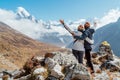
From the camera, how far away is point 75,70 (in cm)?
1902

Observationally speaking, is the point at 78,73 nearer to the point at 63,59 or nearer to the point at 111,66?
the point at 63,59

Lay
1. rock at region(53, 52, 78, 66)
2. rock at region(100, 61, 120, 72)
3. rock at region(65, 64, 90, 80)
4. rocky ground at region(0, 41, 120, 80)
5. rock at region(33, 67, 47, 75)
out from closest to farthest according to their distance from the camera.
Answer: rock at region(65, 64, 90, 80) → rocky ground at region(0, 41, 120, 80) → rock at region(33, 67, 47, 75) → rock at region(100, 61, 120, 72) → rock at region(53, 52, 78, 66)

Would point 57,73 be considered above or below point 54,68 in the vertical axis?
below

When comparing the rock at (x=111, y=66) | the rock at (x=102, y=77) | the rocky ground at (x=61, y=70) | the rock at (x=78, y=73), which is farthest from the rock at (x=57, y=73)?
the rock at (x=111, y=66)

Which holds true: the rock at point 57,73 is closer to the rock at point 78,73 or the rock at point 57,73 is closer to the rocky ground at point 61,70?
the rocky ground at point 61,70

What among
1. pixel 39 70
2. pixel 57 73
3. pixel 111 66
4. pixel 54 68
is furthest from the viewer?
pixel 111 66

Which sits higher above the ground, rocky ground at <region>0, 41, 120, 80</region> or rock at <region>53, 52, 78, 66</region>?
rock at <region>53, 52, 78, 66</region>

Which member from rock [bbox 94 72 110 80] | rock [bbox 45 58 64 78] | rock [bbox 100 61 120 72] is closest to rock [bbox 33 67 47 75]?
rock [bbox 45 58 64 78]

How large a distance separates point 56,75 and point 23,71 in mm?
4965

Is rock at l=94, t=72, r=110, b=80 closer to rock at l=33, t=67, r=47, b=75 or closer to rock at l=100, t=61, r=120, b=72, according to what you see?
rock at l=100, t=61, r=120, b=72

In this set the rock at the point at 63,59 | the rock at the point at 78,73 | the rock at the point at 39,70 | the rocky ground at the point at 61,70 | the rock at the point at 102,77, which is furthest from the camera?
the rock at the point at 63,59

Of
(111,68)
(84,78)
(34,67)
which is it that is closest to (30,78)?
(34,67)

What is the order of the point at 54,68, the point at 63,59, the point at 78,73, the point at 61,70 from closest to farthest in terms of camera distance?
the point at 78,73
the point at 54,68
the point at 61,70
the point at 63,59

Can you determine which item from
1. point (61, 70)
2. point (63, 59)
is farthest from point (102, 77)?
point (63, 59)
